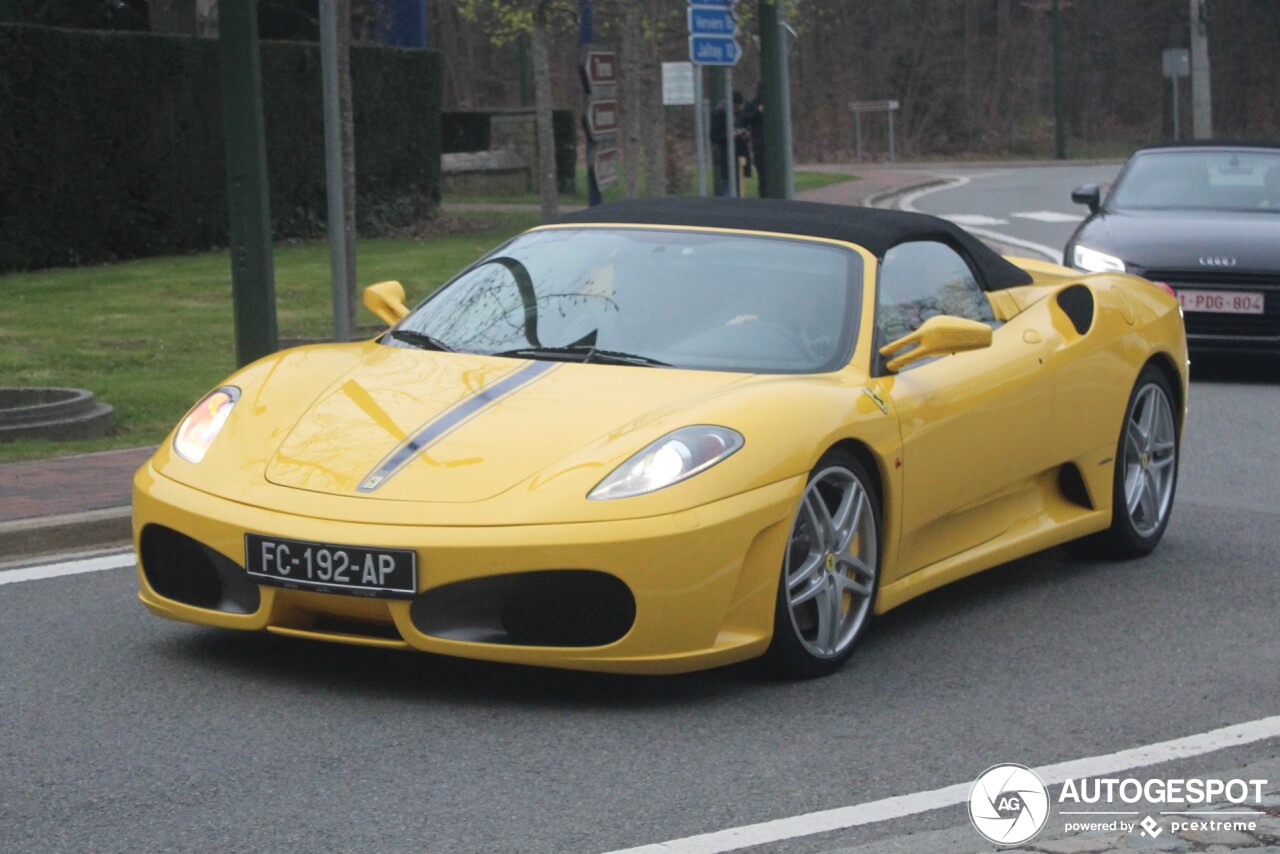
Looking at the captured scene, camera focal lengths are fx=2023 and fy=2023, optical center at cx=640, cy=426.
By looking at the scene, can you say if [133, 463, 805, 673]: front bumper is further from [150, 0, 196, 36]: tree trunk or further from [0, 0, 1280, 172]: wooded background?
[0, 0, 1280, 172]: wooded background

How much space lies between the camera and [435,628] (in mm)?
5055

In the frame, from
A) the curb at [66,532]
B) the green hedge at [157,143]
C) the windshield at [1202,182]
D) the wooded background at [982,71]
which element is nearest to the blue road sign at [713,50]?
the windshield at [1202,182]

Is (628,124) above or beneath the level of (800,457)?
above

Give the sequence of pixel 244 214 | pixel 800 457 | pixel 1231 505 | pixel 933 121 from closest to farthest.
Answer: pixel 800 457 → pixel 1231 505 → pixel 244 214 → pixel 933 121

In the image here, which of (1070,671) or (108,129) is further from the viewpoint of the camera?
(108,129)

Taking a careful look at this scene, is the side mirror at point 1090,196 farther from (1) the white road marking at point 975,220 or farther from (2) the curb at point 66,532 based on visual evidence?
(1) the white road marking at point 975,220

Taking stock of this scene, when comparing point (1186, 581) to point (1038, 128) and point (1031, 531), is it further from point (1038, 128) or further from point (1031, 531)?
point (1038, 128)

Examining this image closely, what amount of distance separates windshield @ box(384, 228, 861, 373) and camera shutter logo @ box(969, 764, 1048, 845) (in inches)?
64.4

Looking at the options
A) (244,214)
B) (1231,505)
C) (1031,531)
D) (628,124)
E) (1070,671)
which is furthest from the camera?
(628,124)

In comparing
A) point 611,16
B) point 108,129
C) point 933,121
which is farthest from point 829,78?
point 108,129

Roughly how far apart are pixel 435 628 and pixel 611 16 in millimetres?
23923

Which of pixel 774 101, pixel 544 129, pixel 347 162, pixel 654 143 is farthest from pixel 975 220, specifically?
pixel 347 162

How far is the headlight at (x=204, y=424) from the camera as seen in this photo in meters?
5.67

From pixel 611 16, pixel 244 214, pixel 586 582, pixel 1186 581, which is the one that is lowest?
pixel 1186 581
